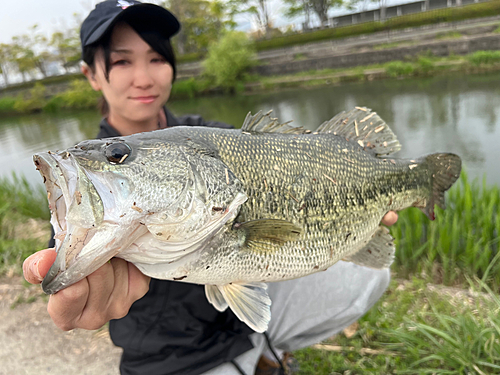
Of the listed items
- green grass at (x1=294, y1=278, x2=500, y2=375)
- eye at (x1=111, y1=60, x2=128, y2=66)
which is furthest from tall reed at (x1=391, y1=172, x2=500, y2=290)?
eye at (x1=111, y1=60, x2=128, y2=66)

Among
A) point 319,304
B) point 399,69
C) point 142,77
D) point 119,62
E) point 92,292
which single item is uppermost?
point 119,62

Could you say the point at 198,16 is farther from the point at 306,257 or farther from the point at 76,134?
the point at 306,257

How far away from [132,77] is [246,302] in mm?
1502

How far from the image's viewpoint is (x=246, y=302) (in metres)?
1.41

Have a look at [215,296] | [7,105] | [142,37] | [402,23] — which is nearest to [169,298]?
[215,296]

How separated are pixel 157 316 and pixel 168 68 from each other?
151cm

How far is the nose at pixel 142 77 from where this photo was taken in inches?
81.9

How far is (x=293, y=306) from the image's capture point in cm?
226

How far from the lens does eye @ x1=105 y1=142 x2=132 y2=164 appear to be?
108 centimetres

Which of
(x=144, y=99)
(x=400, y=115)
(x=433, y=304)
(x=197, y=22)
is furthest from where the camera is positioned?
(x=197, y=22)

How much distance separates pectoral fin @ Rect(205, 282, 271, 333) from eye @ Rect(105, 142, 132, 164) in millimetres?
658

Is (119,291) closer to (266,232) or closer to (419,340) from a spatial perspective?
(266,232)

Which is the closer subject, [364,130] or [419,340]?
[364,130]

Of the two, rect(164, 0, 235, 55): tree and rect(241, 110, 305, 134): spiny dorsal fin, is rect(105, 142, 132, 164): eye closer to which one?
rect(241, 110, 305, 134): spiny dorsal fin
